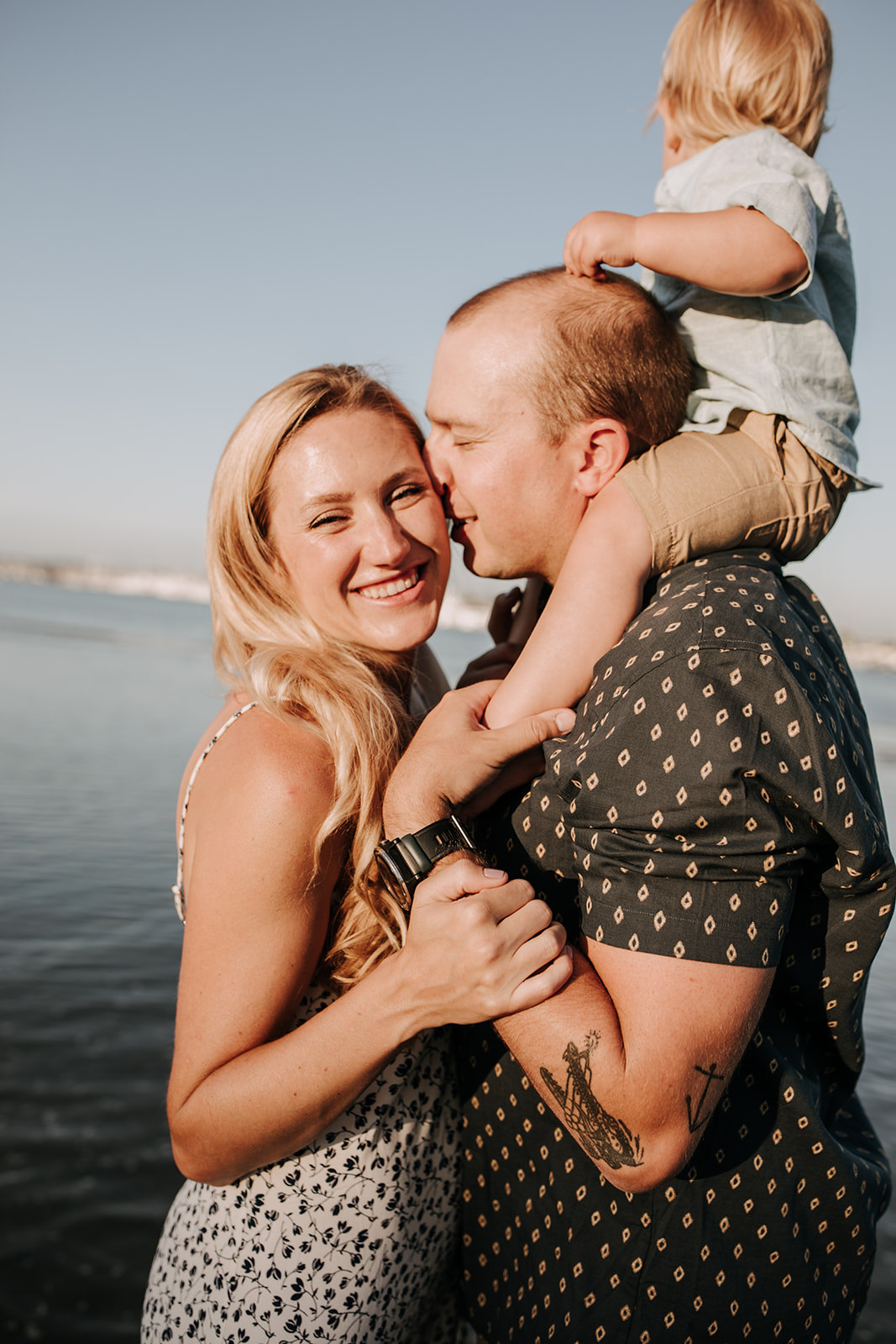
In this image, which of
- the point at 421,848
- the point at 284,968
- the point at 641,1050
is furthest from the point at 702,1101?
the point at 284,968

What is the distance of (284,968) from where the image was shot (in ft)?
5.86

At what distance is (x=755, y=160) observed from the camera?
7.36 feet

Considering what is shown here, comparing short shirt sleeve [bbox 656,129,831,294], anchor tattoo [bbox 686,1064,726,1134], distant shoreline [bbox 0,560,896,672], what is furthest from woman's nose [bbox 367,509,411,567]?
distant shoreline [bbox 0,560,896,672]

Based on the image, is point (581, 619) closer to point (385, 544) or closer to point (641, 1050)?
point (385, 544)

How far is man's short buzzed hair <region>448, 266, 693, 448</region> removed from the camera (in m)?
2.12

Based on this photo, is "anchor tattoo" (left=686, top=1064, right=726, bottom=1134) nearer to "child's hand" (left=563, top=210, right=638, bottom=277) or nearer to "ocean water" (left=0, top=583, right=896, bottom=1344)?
"ocean water" (left=0, top=583, right=896, bottom=1344)

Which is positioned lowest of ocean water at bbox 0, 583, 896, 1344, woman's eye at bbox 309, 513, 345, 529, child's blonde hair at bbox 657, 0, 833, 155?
ocean water at bbox 0, 583, 896, 1344

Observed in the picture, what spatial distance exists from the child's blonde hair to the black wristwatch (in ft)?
7.33

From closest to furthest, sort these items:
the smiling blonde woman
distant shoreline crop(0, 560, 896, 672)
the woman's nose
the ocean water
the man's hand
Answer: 1. the smiling blonde woman
2. the man's hand
3. the woman's nose
4. the ocean water
5. distant shoreline crop(0, 560, 896, 672)

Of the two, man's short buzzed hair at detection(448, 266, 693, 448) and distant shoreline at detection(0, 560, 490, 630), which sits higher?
man's short buzzed hair at detection(448, 266, 693, 448)

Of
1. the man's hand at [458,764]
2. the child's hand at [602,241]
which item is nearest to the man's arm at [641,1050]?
the man's hand at [458,764]

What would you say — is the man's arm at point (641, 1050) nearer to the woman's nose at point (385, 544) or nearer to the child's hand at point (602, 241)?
the woman's nose at point (385, 544)

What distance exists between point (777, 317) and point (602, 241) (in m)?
0.54

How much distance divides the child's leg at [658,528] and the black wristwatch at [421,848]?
0.94ft
